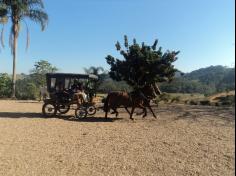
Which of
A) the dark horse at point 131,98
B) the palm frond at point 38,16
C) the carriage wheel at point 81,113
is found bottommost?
the carriage wheel at point 81,113

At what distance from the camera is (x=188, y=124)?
1253cm

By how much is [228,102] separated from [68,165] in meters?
20.4

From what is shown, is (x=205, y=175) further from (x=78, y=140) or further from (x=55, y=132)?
(x=55, y=132)

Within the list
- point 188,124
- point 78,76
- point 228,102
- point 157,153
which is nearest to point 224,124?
point 188,124

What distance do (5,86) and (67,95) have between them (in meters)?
16.9

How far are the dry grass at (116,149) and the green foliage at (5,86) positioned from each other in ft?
59.7

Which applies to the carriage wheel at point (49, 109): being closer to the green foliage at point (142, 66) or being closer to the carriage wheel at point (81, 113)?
the carriage wheel at point (81, 113)

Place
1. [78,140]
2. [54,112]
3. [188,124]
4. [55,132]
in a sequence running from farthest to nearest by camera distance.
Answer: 1. [54,112]
2. [188,124]
3. [55,132]
4. [78,140]

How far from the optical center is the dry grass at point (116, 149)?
644cm

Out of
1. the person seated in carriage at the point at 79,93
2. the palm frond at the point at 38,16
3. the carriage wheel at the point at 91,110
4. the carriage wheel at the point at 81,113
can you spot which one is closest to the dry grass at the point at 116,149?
the carriage wheel at the point at 81,113

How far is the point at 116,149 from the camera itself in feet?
26.5

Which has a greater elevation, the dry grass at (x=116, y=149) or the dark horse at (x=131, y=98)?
the dark horse at (x=131, y=98)

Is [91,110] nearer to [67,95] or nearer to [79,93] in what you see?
[79,93]

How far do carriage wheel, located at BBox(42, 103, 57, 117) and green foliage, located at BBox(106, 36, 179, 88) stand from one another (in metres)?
7.95
